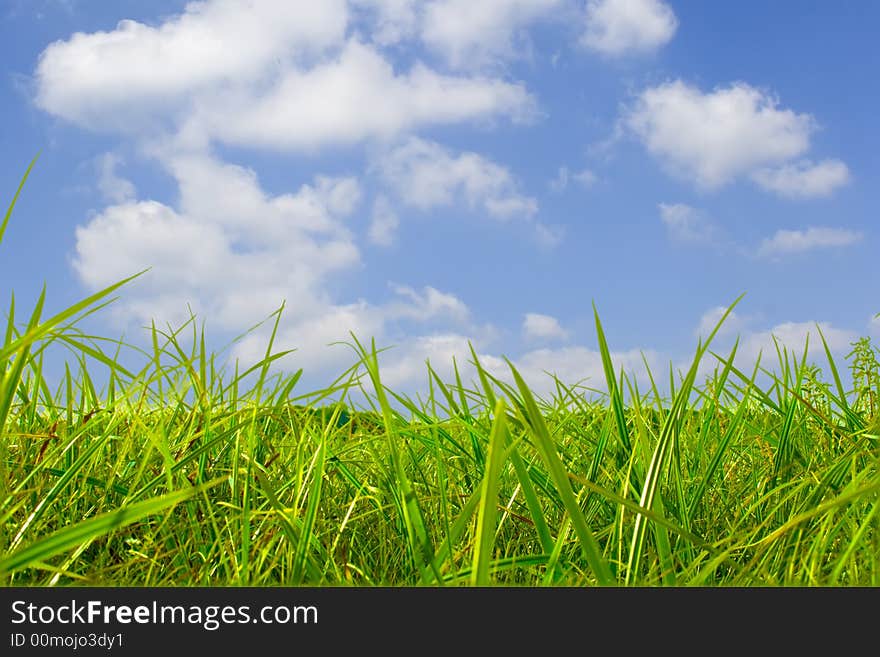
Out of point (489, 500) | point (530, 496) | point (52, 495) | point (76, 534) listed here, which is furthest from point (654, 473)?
point (52, 495)

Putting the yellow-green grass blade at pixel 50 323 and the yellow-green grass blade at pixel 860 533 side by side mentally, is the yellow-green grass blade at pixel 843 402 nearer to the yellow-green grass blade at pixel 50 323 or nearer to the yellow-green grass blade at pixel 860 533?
the yellow-green grass blade at pixel 860 533

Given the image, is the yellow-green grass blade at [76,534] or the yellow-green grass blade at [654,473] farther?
the yellow-green grass blade at [654,473]

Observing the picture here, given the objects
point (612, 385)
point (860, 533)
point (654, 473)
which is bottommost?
point (860, 533)

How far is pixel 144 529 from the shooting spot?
1.50m

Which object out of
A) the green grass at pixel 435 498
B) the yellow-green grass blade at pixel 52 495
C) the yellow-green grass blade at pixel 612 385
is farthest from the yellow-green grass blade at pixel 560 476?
the yellow-green grass blade at pixel 52 495

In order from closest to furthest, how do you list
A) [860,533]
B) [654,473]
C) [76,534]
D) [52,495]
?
[76,534] → [860,533] → [654,473] → [52,495]

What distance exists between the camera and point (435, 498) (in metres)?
1.64

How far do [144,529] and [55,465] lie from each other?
30 cm

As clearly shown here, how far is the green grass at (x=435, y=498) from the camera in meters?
1.12

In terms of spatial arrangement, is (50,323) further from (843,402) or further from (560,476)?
(843,402)

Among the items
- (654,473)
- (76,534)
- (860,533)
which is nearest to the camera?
(76,534)

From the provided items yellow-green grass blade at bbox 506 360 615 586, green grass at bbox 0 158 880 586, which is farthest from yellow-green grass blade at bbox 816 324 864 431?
yellow-green grass blade at bbox 506 360 615 586
